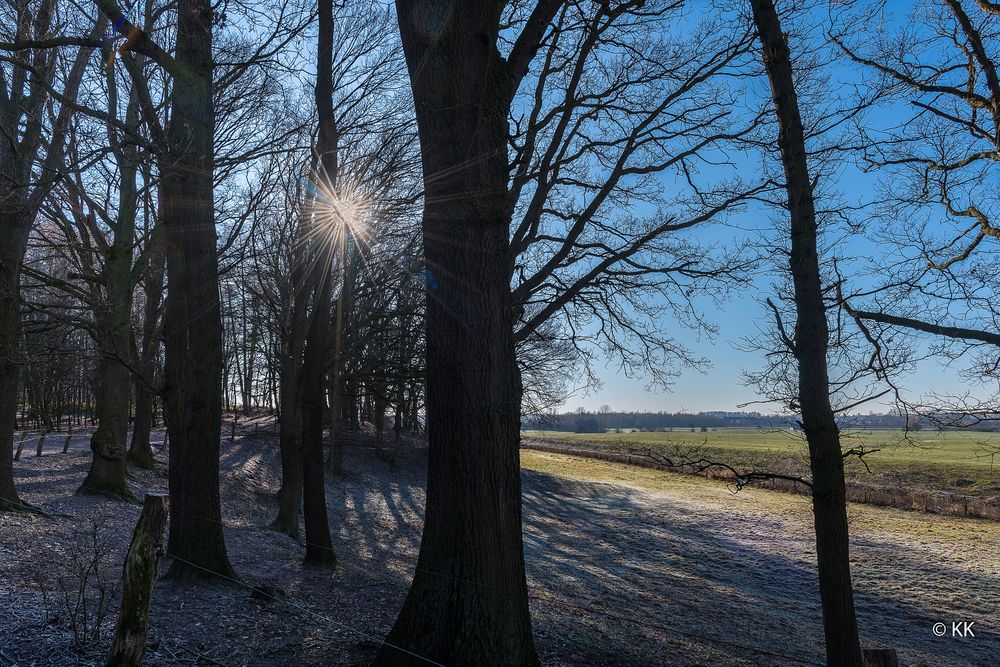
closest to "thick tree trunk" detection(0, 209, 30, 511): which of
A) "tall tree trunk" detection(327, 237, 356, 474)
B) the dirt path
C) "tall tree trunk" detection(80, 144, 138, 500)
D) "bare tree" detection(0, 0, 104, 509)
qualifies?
"bare tree" detection(0, 0, 104, 509)

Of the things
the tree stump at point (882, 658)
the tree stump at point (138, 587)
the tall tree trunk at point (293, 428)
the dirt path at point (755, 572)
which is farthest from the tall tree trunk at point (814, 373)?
the tall tree trunk at point (293, 428)

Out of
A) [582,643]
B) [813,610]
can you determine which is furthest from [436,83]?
[813,610]

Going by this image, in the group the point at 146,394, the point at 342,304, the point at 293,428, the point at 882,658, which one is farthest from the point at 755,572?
the point at 146,394

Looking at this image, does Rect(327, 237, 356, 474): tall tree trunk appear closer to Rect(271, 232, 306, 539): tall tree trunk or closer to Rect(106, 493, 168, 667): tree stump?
Rect(271, 232, 306, 539): tall tree trunk

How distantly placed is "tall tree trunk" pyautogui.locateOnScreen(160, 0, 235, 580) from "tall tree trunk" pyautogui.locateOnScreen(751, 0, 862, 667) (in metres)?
6.10

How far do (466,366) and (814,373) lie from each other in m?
3.27

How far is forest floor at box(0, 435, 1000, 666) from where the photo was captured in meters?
5.43

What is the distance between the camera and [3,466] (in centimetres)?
972

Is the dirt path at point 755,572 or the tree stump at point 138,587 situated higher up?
the tree stump at point 138,587

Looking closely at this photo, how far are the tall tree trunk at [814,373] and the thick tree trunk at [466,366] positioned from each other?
9.26 feet

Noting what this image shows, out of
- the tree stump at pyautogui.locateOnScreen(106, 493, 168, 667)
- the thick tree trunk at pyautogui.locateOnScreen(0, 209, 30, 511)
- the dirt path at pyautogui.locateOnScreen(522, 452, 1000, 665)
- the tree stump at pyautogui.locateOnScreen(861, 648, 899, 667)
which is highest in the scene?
the thick tree trunk at pyautogui.locateOnScreen(0, 209, 30, 511)

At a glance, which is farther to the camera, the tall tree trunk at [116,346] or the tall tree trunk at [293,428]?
the tall tree trunk at [116,346]

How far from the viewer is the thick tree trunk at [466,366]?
14.7 ft

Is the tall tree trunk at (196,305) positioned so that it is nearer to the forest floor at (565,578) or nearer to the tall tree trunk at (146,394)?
the forest floor at (565,578)
